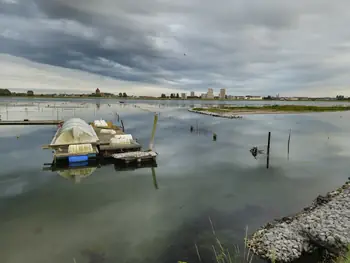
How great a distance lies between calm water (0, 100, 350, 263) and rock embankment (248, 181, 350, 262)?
54.8 inches

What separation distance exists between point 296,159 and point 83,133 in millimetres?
28271

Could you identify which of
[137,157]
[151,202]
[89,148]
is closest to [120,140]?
[89,148]

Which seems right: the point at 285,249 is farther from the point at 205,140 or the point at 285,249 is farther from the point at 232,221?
the point at 205,140

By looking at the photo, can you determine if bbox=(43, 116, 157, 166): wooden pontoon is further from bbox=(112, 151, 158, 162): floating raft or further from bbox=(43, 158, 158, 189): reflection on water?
bbox=(43, 158, 158, 189): reflection on water

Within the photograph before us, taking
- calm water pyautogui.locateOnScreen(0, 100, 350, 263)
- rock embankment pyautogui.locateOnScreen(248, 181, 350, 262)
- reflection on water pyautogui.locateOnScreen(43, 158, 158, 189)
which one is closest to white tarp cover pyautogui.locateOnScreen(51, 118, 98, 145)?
calm water pyautogui.locateOnScreen(0, 100, 350, 263)

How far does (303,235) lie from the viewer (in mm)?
12992

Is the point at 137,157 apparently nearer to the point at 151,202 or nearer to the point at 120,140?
the point at 120,140

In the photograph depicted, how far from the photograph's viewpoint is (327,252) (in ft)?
38.7

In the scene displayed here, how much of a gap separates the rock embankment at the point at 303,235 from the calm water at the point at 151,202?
54.8 inches

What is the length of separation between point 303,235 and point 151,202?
10.6m

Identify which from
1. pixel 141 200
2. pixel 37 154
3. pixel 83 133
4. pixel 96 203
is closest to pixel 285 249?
pixel 141 200

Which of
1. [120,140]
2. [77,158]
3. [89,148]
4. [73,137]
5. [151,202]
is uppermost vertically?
[73,137]

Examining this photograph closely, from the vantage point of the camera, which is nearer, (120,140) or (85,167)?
(85,167)

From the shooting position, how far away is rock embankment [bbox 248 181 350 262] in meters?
11.9
